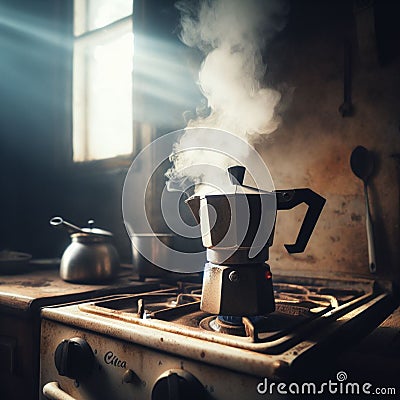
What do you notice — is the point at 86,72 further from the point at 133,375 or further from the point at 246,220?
the point at 133,375

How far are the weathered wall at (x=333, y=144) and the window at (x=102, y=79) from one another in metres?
0.91

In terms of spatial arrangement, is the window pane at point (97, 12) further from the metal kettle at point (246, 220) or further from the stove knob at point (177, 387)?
the stove knob at point (177, 387)

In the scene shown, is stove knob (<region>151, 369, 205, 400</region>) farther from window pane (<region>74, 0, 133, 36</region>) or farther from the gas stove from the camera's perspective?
window pane (<region>74, 0, 133, 36</region>)

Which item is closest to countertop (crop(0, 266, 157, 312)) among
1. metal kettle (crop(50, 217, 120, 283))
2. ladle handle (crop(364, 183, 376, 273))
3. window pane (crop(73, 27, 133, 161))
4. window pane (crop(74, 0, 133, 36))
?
metal kettle (crop(50, 217, 120, 283))

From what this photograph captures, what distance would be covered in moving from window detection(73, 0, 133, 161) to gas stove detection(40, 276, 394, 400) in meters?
1.25

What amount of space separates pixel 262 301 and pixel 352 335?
0.71 feet

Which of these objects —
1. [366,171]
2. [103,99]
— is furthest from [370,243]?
[103,99]

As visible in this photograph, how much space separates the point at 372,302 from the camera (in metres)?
1.03

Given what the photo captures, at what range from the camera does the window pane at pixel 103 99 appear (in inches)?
82.7

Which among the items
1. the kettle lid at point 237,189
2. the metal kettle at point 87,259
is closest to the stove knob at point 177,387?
the kettle lid at point 237,189

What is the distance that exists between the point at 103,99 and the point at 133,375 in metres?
1.79

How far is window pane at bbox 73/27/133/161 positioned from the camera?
210 cm

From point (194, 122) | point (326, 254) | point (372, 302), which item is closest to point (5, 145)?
point (194, 122)

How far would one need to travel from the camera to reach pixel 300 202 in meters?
0.79
